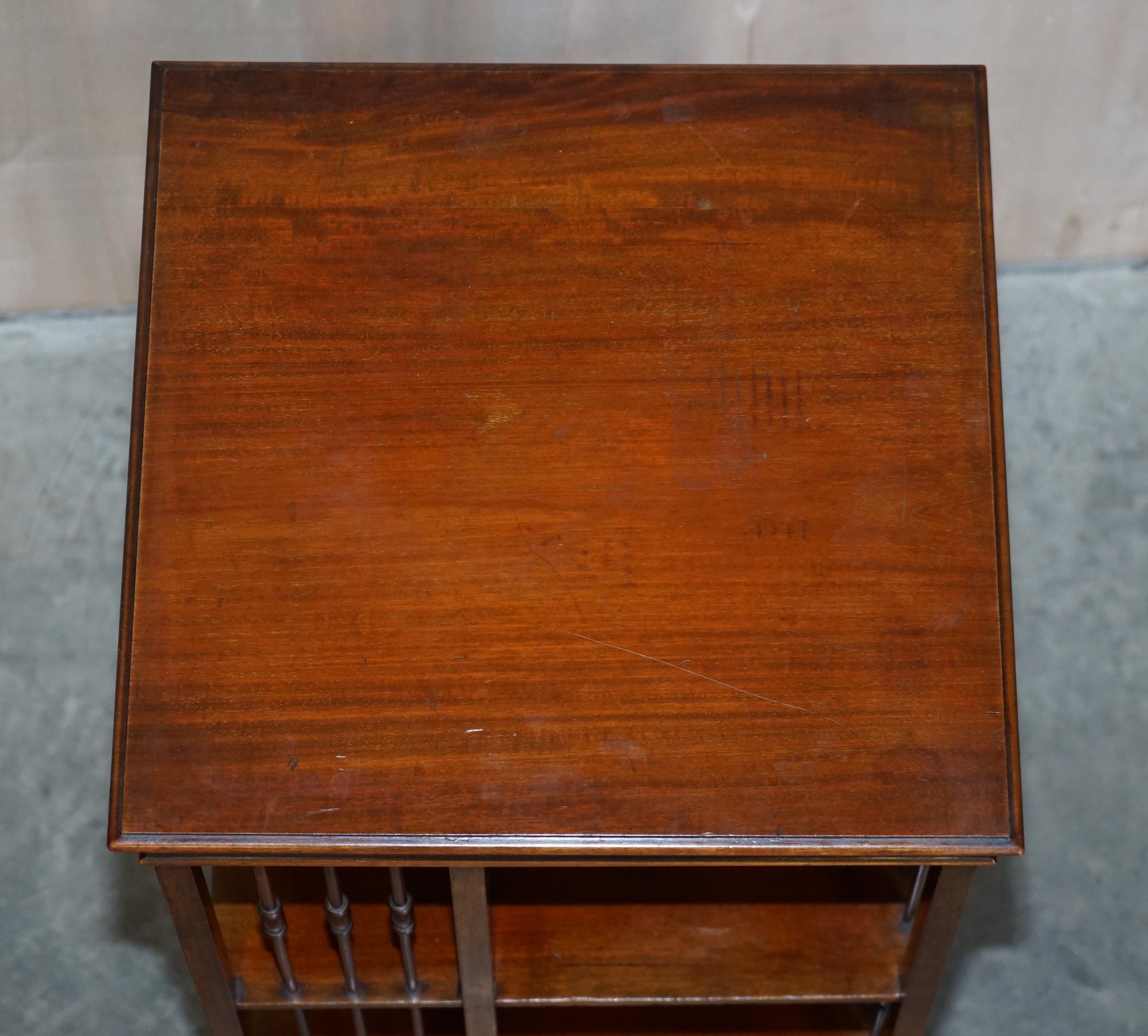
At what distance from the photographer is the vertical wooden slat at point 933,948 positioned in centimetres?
166

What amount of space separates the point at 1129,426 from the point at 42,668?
2224 millimetres

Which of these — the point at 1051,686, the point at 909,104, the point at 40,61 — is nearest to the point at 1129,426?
the point at 1051,686

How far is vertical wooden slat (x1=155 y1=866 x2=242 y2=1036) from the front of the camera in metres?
1.64

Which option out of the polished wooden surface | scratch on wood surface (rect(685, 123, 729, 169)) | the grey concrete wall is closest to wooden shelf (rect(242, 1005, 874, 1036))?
the polished wooden surface

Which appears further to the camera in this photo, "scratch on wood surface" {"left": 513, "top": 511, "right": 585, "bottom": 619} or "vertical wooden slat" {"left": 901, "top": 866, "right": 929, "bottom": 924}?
"vertical wooden slat" {"left": 901, "top": 866, "right": 929, "bottom": 924}

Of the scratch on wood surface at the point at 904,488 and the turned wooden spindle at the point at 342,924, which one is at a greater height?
the scratch on wood surface at the point at 904,488

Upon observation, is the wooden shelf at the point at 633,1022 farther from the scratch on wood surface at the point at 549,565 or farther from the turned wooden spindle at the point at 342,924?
the scratch on wood surface at the point at 549,565

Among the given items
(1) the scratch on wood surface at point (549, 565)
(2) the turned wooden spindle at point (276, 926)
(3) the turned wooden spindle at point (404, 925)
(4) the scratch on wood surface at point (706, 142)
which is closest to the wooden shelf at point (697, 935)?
(3) the turned wooden spindle at point (404, 925)

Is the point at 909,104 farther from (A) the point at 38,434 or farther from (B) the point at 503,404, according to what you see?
(A) the point at 38,434

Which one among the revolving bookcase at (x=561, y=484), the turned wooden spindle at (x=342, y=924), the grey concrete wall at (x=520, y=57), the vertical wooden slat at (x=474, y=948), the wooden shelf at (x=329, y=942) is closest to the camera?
the revolving bookcase at (x=561, y=484)

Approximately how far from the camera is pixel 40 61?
2328 millimetres

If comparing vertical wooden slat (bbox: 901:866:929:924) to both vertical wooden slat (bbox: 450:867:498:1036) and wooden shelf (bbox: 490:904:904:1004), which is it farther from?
vertical wooden slat (bbox: 450:867:498:1036)

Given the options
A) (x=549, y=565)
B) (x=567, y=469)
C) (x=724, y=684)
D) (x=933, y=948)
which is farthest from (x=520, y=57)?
(x=933, y=948)

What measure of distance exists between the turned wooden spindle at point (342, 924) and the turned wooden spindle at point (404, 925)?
0.20 ft
